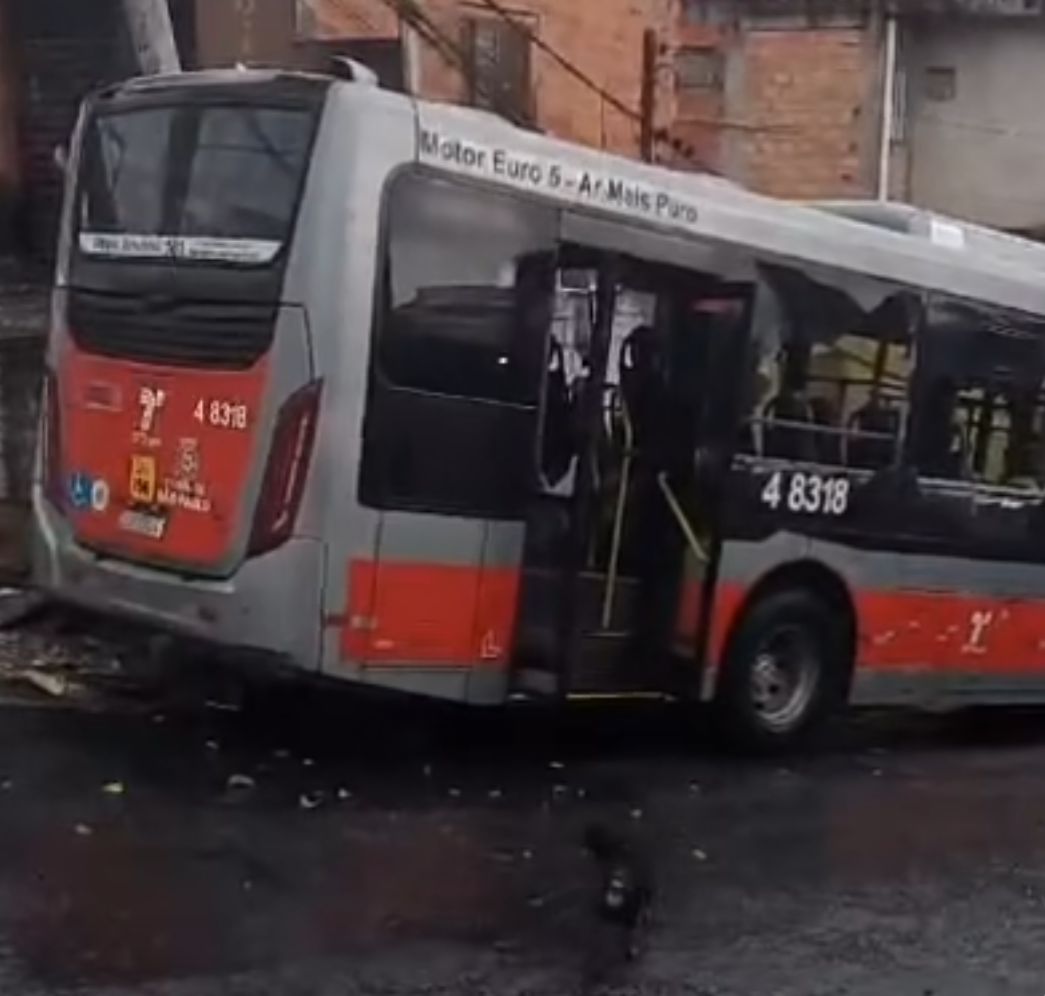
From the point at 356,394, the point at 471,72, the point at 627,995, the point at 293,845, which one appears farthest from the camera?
the point at 471,72

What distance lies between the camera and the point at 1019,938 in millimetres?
9164

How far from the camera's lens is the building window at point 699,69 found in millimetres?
29516

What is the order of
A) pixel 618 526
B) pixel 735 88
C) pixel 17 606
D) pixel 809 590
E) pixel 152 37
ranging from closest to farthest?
pixel 618 526
pixel 809 590
pixel 17 606
pixel 152 37
pixel 735 88

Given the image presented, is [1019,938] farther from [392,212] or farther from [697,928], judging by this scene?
[392,212]

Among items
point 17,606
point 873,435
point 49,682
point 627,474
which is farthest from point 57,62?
point 627,474

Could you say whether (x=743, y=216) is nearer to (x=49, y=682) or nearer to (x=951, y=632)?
(x=951, y=632)

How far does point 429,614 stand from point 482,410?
91 cm

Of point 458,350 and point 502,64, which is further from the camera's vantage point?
A: point 502,64

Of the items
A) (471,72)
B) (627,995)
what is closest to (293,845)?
(627,995)

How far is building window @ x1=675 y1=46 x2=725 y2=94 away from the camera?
96.8ft

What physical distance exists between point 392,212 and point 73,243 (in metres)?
1.90

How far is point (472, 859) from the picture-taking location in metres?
9.75

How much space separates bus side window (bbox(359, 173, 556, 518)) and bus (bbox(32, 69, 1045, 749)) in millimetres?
14

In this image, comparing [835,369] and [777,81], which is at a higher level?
[777,81]
